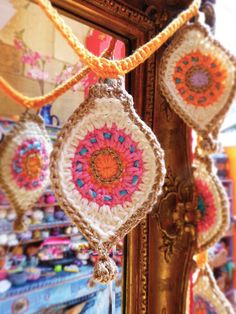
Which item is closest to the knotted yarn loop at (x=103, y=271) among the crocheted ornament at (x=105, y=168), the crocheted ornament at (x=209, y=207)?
the crocheted ornament at (x=105, y=168)

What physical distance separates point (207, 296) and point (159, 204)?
0.17 metres

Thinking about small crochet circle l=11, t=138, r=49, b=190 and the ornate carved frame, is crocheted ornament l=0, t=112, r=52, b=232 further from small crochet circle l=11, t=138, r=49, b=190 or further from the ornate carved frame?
the ornate carved frame

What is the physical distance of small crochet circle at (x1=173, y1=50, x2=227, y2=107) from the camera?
1.58 ft

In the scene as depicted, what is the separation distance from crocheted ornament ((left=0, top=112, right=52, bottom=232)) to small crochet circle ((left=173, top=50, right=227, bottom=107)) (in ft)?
0.85

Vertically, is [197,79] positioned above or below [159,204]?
above

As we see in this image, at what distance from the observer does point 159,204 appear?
477mm

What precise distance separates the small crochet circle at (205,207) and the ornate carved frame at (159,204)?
15 millimetres

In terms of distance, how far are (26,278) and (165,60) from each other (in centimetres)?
37

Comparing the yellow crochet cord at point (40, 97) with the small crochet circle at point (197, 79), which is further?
the small crochet circle at point (197, 79)

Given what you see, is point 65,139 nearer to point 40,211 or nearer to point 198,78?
point 40,211


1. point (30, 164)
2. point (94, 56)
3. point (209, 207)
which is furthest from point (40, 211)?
point (209, 207)

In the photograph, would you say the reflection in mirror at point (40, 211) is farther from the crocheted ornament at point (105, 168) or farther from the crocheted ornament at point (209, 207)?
the crocheted ornament at point (209, 207)

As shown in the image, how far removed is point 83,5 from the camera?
1.22ft

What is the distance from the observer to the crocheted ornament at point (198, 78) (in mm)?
474
